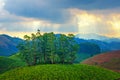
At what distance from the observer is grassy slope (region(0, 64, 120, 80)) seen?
11232 centimetres

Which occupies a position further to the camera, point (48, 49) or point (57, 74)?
point (48, 49)

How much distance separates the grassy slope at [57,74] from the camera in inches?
4422

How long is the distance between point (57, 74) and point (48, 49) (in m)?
29.1

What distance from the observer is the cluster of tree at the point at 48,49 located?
459ft

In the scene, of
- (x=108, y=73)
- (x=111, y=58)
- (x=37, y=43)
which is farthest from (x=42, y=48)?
(x=111, y=58)

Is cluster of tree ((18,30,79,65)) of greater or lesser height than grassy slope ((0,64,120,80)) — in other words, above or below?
above

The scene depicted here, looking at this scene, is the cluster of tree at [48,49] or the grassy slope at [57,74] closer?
the grassy slope at [57,74]

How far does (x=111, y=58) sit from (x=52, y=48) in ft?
242

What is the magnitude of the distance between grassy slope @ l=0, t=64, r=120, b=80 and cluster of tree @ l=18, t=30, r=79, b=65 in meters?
13.7

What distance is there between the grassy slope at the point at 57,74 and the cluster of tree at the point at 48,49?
1366 cm

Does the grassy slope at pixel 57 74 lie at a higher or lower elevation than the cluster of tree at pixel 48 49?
lower

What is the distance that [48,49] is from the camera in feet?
463

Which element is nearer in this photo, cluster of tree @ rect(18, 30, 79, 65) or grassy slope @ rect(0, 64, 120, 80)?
grassy slope @ rect(0, 64, 120, 80)

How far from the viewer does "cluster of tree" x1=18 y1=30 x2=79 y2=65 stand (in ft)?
459
